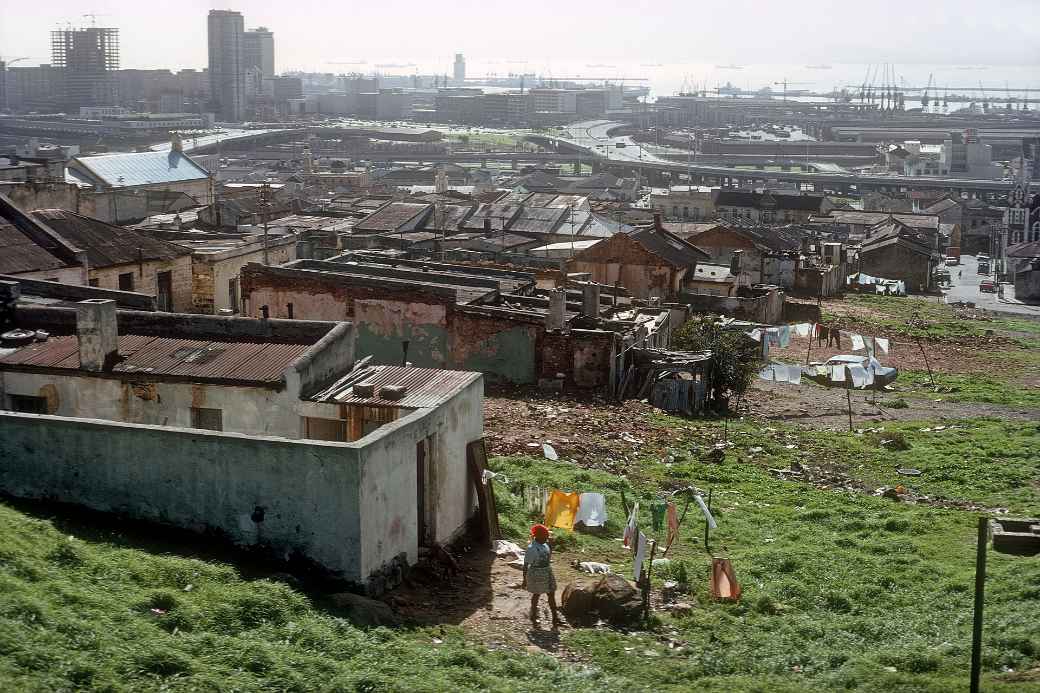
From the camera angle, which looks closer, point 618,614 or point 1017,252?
point 618,614

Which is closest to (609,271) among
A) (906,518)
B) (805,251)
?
(805,251)

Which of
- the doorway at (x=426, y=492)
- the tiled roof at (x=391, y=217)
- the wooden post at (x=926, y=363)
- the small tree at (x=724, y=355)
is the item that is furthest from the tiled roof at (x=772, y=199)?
the doorway at (x=426, y=492)

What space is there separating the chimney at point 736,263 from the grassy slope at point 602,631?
33.3m

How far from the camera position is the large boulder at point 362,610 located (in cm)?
1222

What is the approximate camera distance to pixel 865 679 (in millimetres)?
11836

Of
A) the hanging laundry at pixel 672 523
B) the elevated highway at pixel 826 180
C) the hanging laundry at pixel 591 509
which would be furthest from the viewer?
the elevated highway at pixel 826 180

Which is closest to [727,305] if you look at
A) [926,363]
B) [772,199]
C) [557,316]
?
[926,363]

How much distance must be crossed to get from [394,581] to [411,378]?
4.06 m

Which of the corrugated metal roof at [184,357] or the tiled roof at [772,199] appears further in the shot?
the tiled roof at [772,199]

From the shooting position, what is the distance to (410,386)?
16.8m

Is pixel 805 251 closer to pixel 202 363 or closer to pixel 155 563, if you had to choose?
pixel 202 363

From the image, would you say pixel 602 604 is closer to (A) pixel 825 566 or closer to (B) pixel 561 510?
(B) pixel 561 510

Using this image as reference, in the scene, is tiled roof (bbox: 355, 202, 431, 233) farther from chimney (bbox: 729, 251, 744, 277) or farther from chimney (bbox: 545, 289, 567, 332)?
chimney (bbox: 545, 289, 567, 332)

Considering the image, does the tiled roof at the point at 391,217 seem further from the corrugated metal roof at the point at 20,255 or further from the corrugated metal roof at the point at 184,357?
the corrugated metal roof at the point at 184,357
